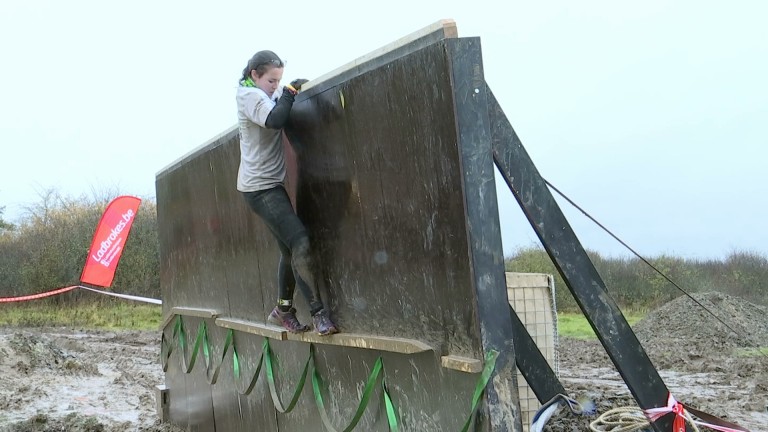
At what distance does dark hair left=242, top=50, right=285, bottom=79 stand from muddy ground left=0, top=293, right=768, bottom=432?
7.97ft

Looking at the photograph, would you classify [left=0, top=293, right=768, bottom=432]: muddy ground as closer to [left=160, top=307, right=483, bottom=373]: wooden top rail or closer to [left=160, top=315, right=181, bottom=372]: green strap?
[left=160, top=315, right=181, bottom=372]: green strap

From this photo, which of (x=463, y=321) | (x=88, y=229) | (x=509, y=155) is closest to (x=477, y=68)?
(x=509, y=155)

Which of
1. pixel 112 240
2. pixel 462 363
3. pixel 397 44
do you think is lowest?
pixel 462 363

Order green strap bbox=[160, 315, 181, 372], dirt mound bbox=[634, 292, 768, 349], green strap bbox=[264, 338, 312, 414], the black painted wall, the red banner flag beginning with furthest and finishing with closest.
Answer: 1. the red banner flag
2. dirt mound bbox=[634, 292, 768, 349]
3. green strap bbox=[160, 315, 181, 372]
4. green strap bbox=[264, 338, 312, 414]
5. the black painted wall

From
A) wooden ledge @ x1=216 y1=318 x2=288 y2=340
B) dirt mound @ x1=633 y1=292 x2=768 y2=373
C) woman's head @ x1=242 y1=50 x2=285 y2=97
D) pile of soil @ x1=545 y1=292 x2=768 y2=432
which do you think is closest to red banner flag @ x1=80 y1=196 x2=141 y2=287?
pile of soil @ x1=545 y1=292 x2=768 y2=432

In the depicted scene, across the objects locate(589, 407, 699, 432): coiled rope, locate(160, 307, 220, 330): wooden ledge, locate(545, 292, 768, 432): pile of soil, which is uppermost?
locate(160, 307, 220, 330): wooden ledge

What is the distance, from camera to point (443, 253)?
124 inches

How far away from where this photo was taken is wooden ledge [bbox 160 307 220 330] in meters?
6.79

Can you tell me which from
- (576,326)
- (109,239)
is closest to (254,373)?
(109,239)

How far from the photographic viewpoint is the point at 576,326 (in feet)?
68.7

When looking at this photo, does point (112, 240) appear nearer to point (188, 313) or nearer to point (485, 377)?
point (188, 313)

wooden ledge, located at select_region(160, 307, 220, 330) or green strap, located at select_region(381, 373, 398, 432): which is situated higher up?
wooden ledge, located at select_region(160, 307, 220, 330)

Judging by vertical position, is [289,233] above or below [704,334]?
above

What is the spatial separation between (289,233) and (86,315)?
20.1 metres
